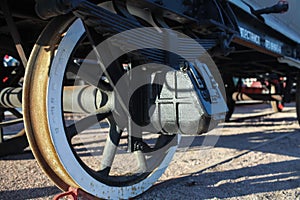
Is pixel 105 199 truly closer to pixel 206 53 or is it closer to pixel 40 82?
pixel 40 82

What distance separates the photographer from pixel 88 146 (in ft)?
13.4

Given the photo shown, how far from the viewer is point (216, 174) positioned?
2.77m

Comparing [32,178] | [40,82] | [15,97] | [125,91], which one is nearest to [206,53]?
[125,91]

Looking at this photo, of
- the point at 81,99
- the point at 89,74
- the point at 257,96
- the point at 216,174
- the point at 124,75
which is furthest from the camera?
the point at 257,96

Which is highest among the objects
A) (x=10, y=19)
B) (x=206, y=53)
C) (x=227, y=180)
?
(x=10, y=19)

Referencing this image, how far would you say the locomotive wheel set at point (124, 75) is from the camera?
160 cm

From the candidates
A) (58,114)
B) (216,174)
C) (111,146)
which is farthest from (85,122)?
(216,174)

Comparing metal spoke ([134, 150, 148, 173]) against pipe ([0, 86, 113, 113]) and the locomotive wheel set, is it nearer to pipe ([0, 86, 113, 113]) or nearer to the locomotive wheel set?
the locomotive wheel set

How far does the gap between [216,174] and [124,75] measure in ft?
4.18

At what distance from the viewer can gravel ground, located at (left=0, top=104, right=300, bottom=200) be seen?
2295 millimetres

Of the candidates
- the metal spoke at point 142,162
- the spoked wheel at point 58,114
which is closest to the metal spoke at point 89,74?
the spoked wheel at point 58,114

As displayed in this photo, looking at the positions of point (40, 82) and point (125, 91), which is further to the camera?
point (125, 91)

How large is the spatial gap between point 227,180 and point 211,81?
43.0 inches

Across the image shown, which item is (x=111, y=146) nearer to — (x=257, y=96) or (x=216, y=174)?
(x=216, y=174)
